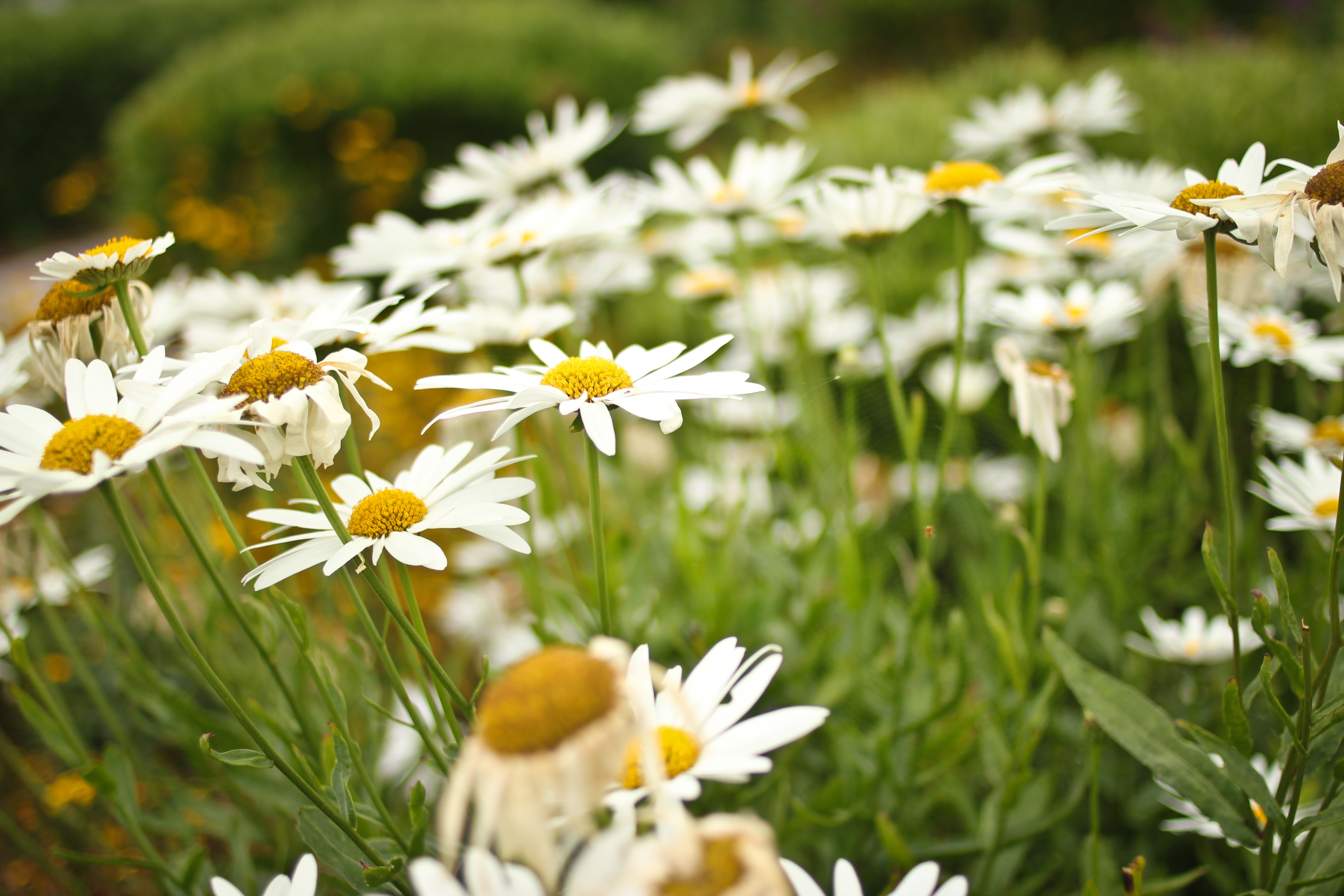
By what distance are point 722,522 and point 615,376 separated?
106cm

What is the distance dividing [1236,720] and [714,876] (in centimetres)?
59

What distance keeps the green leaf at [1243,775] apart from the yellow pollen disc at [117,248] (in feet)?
3.39

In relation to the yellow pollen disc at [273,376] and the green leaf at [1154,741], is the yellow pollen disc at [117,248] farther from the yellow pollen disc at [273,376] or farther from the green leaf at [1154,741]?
the green leaf at [1154,741]

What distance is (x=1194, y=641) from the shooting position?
44.9 inches

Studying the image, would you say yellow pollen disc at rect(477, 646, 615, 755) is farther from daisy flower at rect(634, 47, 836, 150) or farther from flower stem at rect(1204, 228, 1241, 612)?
daisy flower at rect(634, 47, 836, 150)

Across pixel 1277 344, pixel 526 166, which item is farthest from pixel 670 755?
pixel 526 166

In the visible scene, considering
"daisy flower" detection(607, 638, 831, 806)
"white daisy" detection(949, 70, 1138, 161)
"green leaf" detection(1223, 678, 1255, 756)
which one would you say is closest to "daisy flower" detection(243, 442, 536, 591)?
"daisy flower" detection(607, 638, 831, 806)

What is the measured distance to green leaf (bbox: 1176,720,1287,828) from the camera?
69cm

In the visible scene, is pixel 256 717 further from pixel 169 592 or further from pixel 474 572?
pixel 474 572

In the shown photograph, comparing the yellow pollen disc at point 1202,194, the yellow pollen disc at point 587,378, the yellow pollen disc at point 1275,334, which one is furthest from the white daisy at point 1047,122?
the yellow pollen disc at point 587,378

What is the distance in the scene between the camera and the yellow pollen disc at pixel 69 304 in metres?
0.80

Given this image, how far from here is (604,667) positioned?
0.43 meters

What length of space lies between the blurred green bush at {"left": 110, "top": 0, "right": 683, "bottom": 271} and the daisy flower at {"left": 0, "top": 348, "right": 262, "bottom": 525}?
3985mm

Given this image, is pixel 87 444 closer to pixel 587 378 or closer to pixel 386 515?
pixel 386 515
